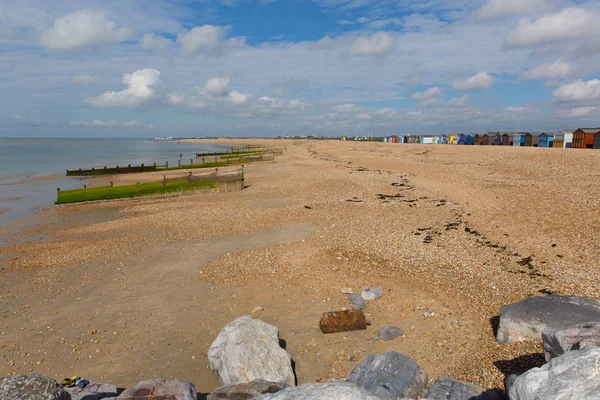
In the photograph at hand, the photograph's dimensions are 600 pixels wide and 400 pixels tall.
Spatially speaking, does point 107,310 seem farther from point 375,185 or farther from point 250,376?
point 375,185

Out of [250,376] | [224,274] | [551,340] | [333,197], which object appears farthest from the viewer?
[333,197]

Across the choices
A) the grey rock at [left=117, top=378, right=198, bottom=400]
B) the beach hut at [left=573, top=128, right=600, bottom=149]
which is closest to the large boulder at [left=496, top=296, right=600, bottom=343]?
the grey rock at [left=117, top=378, right=198, bottom=400]

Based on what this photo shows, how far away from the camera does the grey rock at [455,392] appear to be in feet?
18.7

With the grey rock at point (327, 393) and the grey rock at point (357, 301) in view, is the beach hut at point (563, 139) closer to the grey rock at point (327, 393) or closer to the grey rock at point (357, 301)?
the grey rock at point (357, 301)

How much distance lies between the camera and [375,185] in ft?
92.3

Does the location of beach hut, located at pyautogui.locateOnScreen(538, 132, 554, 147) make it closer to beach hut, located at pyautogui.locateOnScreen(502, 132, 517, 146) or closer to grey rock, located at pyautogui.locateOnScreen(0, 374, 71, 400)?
beach hut, located at pyautogui.locateOnScreen(502, 132, 517, 146)

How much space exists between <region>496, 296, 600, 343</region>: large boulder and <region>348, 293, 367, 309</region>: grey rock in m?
3.23

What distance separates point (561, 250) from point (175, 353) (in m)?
13.1

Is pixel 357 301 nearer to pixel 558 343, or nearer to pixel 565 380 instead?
pixel 558 343

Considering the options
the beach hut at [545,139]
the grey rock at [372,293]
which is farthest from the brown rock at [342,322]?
the beach hut at [545,139]

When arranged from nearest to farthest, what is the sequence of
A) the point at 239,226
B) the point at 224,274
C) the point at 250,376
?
the point at 250,376 → the point at 224,274 → the point at 239,226

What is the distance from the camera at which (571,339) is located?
507cm

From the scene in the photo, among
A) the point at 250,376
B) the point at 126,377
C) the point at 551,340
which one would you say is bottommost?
the point at 126,377

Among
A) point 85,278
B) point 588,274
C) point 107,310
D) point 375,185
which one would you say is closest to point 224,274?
point 107,310
